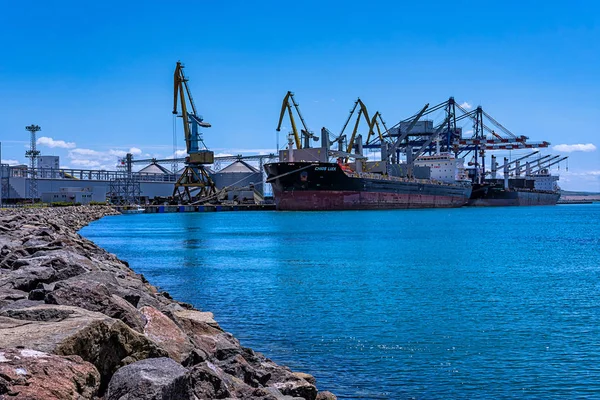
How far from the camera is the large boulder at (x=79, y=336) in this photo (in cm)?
488

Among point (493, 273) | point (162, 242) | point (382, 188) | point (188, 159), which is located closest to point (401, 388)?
point (493, 273)

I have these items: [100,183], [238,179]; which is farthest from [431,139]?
[100,183]

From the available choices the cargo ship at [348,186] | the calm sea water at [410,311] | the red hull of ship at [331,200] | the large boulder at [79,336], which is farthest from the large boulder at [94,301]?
the red hull of ship at [331,200]

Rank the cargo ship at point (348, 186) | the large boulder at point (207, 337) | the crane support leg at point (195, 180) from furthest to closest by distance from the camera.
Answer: the crane support leg at point (195, 180), the cargo ship at point (348, 186), the large boulder at point (207, 337)

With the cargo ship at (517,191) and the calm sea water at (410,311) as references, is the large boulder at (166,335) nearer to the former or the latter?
the calm sea water at (410,311)

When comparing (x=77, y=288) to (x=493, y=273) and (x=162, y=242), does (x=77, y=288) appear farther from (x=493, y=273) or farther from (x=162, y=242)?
(x=162, y=242)

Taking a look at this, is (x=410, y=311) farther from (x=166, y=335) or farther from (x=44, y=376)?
(x=44, y=376)

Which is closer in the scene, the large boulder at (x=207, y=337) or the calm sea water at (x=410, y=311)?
the large boulder at (x=207, y=337)

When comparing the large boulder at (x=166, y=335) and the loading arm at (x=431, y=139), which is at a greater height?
the loading arm at (x=431, y=139)

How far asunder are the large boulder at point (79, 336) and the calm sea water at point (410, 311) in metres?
3.81

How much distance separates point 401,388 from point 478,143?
109 m

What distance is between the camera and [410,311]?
1417cm

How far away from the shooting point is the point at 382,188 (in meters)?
78.3

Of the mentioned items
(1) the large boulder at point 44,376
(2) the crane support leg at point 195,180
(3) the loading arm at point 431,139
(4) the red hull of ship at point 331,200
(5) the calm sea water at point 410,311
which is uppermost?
(3) the loading arm at point 431,139
